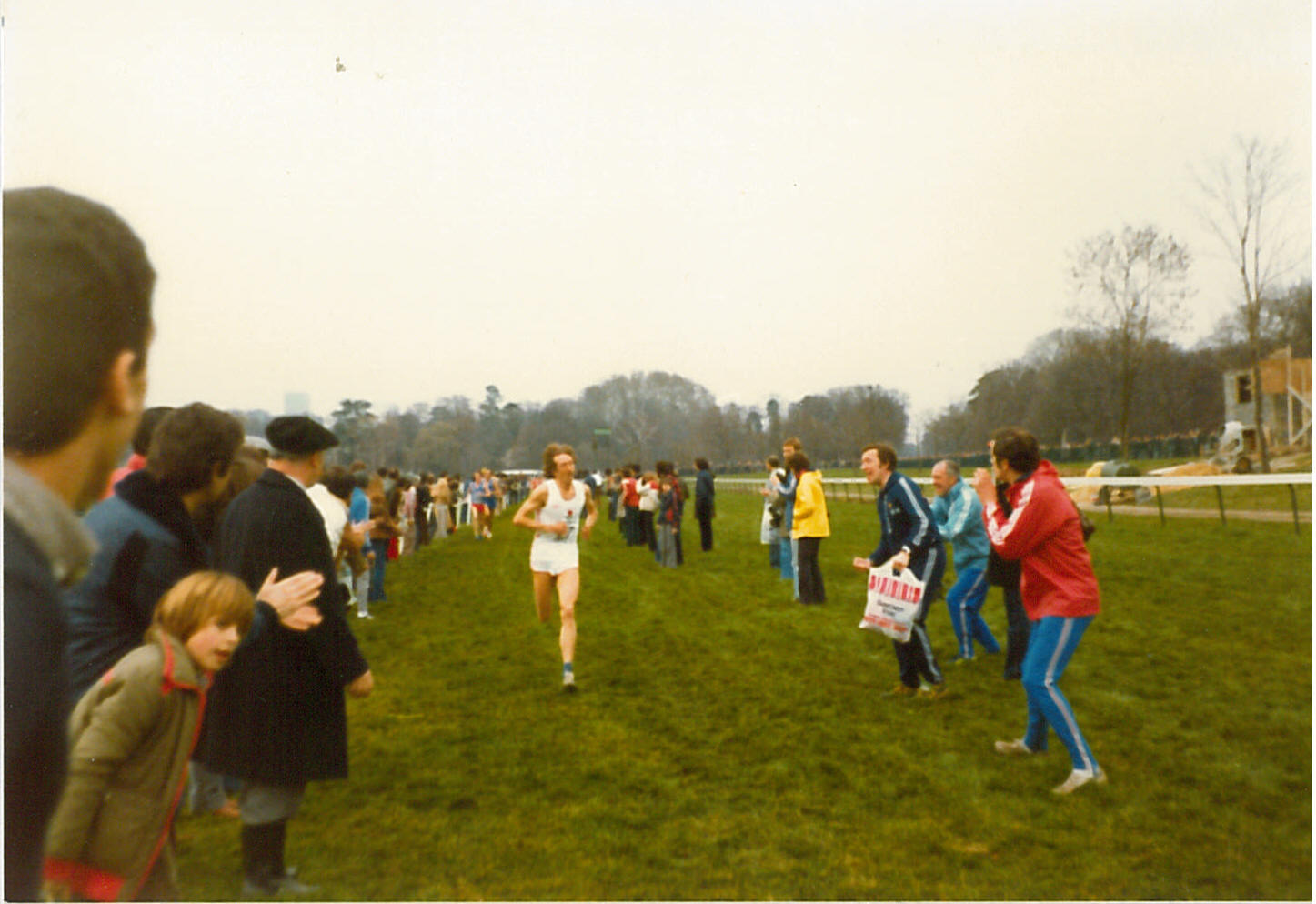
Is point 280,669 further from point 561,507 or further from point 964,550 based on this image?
point 964,550

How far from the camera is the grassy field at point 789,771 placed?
11.5ft

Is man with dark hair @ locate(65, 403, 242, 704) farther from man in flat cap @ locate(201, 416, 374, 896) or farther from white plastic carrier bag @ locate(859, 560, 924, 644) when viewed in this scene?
white plastic carrier bag @ locate(859, 560, 924, 644)

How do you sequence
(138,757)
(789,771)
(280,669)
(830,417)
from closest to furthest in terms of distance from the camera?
(138,757), (280,669), (789,771), (830,417)

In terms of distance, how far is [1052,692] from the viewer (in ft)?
14.4

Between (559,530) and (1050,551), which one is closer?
(1050,551)

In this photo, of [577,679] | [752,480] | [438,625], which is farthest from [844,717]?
[752,480]

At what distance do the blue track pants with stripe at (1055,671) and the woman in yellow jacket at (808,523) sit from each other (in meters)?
4.46

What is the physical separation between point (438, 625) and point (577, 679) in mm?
2185

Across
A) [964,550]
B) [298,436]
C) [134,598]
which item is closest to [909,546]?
[964,550]

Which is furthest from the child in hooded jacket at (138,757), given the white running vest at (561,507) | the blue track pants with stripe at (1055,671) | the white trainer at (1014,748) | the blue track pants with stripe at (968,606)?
the blue track pants with stripe at (968,606)

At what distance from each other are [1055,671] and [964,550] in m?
2.79

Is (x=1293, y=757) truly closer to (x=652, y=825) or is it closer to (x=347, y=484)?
(x=652, y=825)

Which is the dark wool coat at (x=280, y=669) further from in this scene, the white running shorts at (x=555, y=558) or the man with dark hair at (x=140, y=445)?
the white running shorts at (x=555, y=558)

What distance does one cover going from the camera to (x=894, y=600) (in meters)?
6.00
